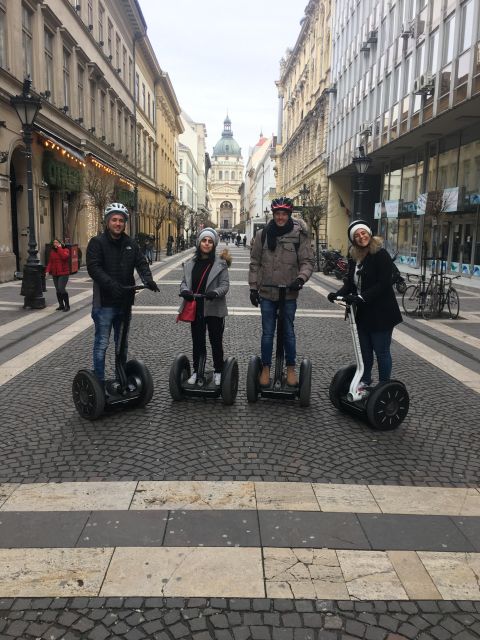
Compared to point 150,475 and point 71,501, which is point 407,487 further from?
point 71,501

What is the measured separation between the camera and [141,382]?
541 centimetres

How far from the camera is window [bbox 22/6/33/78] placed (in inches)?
736

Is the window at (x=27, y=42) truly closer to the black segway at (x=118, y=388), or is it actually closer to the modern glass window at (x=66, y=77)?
the modern glass window at (x=66, y=77)

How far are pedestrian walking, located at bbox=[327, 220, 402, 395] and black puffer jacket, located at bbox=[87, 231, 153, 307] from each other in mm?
1902

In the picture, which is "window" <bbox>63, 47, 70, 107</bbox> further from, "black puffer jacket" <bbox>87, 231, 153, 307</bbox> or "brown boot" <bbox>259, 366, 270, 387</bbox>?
"brown boot" <bbox>259, 366, 270, 387</bbox>

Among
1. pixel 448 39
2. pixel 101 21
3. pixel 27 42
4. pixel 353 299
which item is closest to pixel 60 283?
pixel 353 299

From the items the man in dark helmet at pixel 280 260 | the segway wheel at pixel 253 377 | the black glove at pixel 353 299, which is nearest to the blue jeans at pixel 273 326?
the man in dark helmet at pixel 280 260

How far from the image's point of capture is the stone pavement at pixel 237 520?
256 centimetres

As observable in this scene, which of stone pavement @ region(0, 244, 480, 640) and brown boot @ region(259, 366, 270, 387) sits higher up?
brown boot @ region(259, 366, 270, 387)

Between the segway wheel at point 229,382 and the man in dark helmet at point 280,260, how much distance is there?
59cm

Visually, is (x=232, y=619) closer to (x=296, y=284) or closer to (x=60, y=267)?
(x=296, y=284)

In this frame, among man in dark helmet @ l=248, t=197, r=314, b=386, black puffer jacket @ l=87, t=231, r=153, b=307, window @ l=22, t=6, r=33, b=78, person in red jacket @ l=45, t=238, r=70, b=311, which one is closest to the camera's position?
black puffer jacket @ l=87, t=231, r=153, b=307

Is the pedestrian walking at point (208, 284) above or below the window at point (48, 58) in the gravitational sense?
below

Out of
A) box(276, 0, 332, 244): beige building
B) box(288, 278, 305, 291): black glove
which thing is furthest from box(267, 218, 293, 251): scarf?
box(276, 0, 332, 244): beige building
